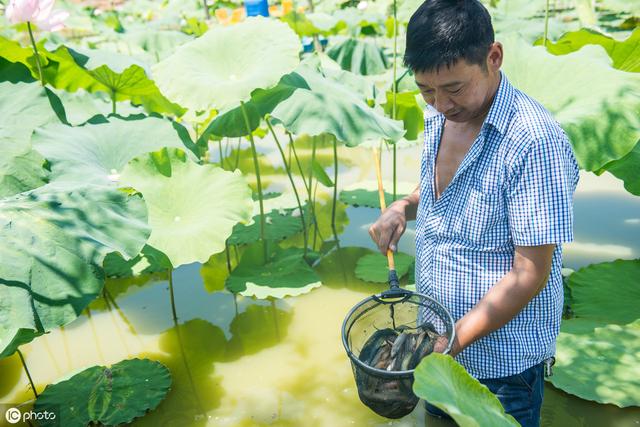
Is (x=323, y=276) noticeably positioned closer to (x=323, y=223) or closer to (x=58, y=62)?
(x=323, y=223)

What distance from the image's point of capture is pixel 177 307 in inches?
102

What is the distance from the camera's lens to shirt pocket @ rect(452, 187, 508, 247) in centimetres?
106

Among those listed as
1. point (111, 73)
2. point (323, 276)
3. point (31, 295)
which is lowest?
point (323, 276)

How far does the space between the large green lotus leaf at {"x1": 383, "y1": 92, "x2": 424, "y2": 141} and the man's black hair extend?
199 centimetres

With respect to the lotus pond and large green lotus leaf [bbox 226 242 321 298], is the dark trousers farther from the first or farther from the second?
large green lotus leaf [bbox 226 242 321 298]

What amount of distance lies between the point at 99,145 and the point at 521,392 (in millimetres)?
2019

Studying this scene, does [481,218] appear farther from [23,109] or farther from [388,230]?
[23,109]

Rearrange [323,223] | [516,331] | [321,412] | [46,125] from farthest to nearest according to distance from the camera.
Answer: [323,223], [46,125], [321,412], [516,331]

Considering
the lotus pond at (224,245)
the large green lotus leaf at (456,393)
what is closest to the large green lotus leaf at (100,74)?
the lotus pond at (224,245)

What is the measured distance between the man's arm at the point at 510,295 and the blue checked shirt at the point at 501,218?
1.3 inches

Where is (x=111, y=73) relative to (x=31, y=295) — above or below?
above

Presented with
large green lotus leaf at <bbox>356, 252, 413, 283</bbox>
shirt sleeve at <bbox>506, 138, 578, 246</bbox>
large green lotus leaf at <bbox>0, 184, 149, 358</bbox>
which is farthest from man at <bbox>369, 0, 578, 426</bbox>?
large green lotus leaf at <bbox>356, 252, 413, 283</bbox>

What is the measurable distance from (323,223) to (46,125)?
1.48m

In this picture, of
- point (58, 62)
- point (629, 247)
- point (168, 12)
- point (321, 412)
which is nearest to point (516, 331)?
point (321, 412)
